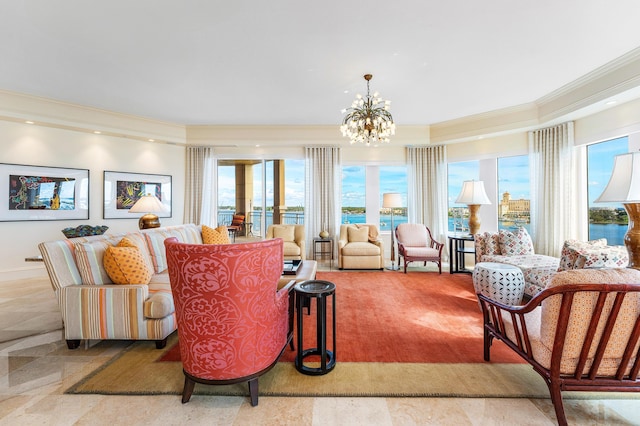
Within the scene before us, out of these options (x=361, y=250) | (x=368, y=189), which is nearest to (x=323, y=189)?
(x=368, y=189)

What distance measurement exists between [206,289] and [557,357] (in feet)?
6.33

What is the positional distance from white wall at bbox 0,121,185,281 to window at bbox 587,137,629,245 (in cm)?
782

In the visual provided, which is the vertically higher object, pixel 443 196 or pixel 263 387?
pixel 443 196

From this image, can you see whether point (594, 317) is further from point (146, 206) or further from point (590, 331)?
point (146, 206)

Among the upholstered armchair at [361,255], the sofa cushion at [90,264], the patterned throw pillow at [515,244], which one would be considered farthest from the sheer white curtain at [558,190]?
the sofa cushion at [90,264]

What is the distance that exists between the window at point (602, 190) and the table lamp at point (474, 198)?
147 centimetres

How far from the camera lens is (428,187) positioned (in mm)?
6340

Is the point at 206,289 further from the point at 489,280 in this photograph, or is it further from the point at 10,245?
the point at 10,245

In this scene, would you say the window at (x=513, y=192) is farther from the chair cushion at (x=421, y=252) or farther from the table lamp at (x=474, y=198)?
the chair cushion at (x=421, y=252)

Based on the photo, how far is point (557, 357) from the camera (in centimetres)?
149

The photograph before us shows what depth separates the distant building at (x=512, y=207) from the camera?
18.0 feet

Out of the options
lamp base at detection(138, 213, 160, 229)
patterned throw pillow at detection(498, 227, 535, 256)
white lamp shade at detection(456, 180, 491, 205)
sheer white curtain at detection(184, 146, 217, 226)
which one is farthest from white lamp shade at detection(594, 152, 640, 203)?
sheer white curtain at detection(184, 146, 217, 226)

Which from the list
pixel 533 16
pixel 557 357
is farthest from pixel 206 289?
pixel 533 16

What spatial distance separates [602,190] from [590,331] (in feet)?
13.3
